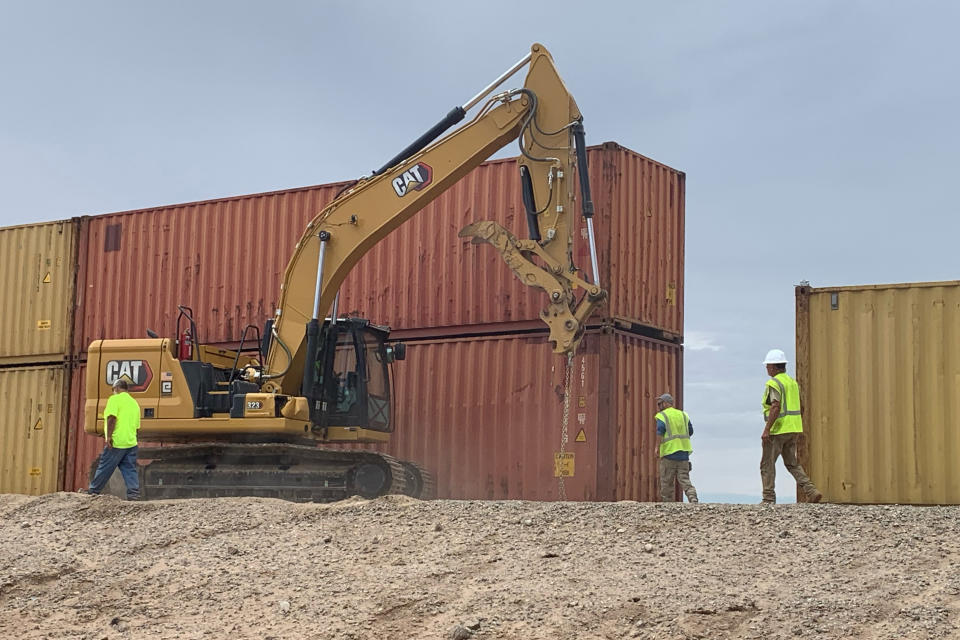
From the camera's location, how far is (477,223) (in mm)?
13992

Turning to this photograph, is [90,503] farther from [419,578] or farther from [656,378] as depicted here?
[656,378]

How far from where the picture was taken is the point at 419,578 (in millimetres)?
8922

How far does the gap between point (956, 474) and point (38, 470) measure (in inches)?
522

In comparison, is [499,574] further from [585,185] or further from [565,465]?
[565,465]

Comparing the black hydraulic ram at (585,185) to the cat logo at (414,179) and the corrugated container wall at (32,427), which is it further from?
the corrugated container wall at (32,427)

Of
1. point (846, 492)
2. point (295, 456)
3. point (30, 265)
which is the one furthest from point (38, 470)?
point (846, 492)

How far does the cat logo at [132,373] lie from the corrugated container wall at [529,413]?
3318mm

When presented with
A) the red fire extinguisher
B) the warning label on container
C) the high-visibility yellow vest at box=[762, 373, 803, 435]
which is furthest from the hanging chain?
the red fire extinguisher

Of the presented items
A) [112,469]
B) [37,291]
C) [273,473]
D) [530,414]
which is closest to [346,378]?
[273,473]

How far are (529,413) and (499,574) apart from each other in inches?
254

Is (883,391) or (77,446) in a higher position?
(883,391)

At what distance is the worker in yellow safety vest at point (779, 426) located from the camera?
11320 mm

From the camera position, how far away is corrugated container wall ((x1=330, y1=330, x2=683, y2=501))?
1475 centimetres

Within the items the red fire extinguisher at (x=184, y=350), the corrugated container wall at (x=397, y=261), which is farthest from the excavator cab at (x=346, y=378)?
the corrugated container wall at (x=397, y=261)
